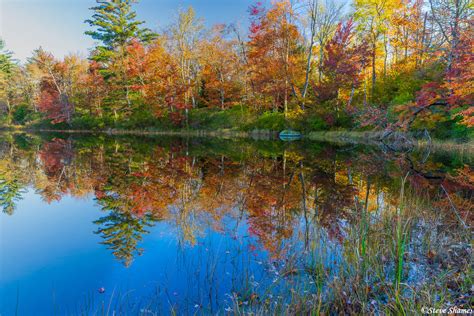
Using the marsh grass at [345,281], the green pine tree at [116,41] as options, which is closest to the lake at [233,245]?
the marsh grass at [345,281]

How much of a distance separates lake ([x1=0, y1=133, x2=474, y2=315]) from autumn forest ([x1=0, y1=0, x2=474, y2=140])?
9.32 metres

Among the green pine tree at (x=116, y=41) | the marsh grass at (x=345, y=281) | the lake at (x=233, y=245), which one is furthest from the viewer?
the green pine tree at (x=116, y=41)

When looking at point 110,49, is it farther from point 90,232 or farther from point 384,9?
point 90,232

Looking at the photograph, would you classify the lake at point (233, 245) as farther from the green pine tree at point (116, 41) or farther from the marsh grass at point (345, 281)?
the green pine tree at point (116, 41)

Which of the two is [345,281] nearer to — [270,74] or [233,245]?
[233,245]

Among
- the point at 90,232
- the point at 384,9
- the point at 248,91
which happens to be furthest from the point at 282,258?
the point at 248,91

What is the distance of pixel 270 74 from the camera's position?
2370 cm

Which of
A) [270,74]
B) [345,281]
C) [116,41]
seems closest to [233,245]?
[345,281]

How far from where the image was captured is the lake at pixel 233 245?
247cm

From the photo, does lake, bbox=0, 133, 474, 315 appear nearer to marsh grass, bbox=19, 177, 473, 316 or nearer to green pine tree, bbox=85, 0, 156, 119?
marsh grass, bbox=19, 177, 473, 316

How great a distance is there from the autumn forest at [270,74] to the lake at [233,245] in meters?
9.32

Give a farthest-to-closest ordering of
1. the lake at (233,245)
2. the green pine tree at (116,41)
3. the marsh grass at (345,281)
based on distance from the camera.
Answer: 1. the green pine tree at (116,41)
2. the lake at (233,245)
3. the marsh grass at (345,281)

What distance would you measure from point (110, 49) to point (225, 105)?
1419cm

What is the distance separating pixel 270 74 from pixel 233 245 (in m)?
21.4
